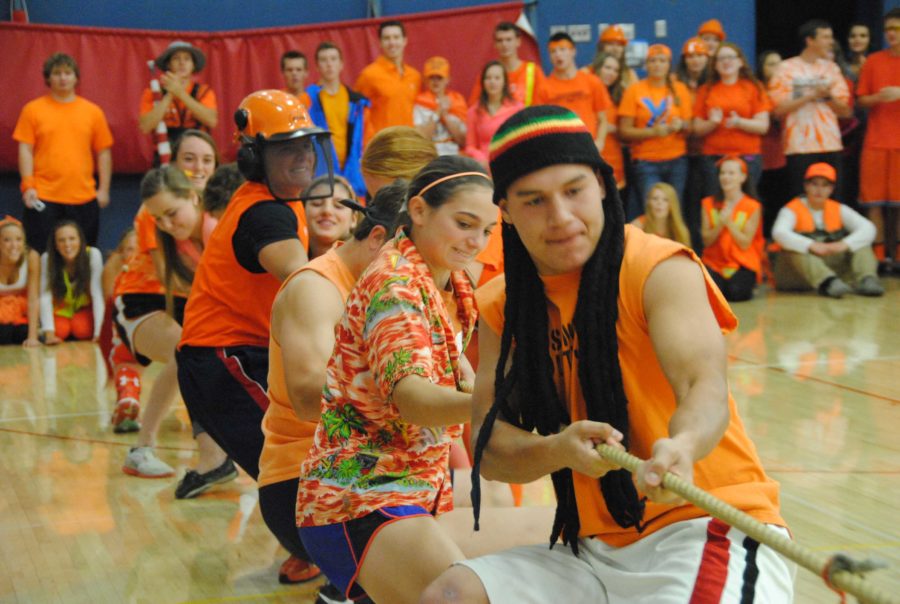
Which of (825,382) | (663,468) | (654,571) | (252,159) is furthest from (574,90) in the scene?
(663,468)

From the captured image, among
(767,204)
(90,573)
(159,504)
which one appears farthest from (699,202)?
(90,573)

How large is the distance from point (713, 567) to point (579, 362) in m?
0.47

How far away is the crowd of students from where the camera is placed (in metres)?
2.37

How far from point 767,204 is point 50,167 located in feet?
27.9

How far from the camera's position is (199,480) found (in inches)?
217

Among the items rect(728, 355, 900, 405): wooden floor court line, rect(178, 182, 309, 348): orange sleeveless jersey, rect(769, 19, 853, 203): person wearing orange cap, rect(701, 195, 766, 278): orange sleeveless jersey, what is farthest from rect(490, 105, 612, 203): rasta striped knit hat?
rect(769, 19, 853, 203): person wearing orange cap

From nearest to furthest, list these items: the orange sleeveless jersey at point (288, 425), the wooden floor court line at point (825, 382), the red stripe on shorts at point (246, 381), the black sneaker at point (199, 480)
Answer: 1. the orange sleeveless jersey at point (288, 425)
2. the red stripe on shorts at point (246, 381)
3. the black sneaker at point (199, 480)
4. the wooden floor court line at point (825, 382)

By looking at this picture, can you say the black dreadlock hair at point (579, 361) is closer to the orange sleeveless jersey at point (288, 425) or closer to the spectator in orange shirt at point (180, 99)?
the orange sleeveless jersey at point (288, 425)

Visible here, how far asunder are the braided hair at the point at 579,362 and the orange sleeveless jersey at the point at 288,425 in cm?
103

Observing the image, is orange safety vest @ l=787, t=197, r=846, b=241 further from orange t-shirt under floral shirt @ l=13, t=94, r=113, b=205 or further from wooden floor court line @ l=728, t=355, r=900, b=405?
orange t-shirt under floral shirt @ l=13, t=94, r=113, b=205

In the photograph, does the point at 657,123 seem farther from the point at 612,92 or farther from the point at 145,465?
the point at 145,465

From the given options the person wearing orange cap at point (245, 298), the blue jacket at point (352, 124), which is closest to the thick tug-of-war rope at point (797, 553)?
the person wearing orange cap at point (245, 298)

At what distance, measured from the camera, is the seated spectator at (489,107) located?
34.0 feet

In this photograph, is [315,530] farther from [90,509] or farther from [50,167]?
[50,167]
